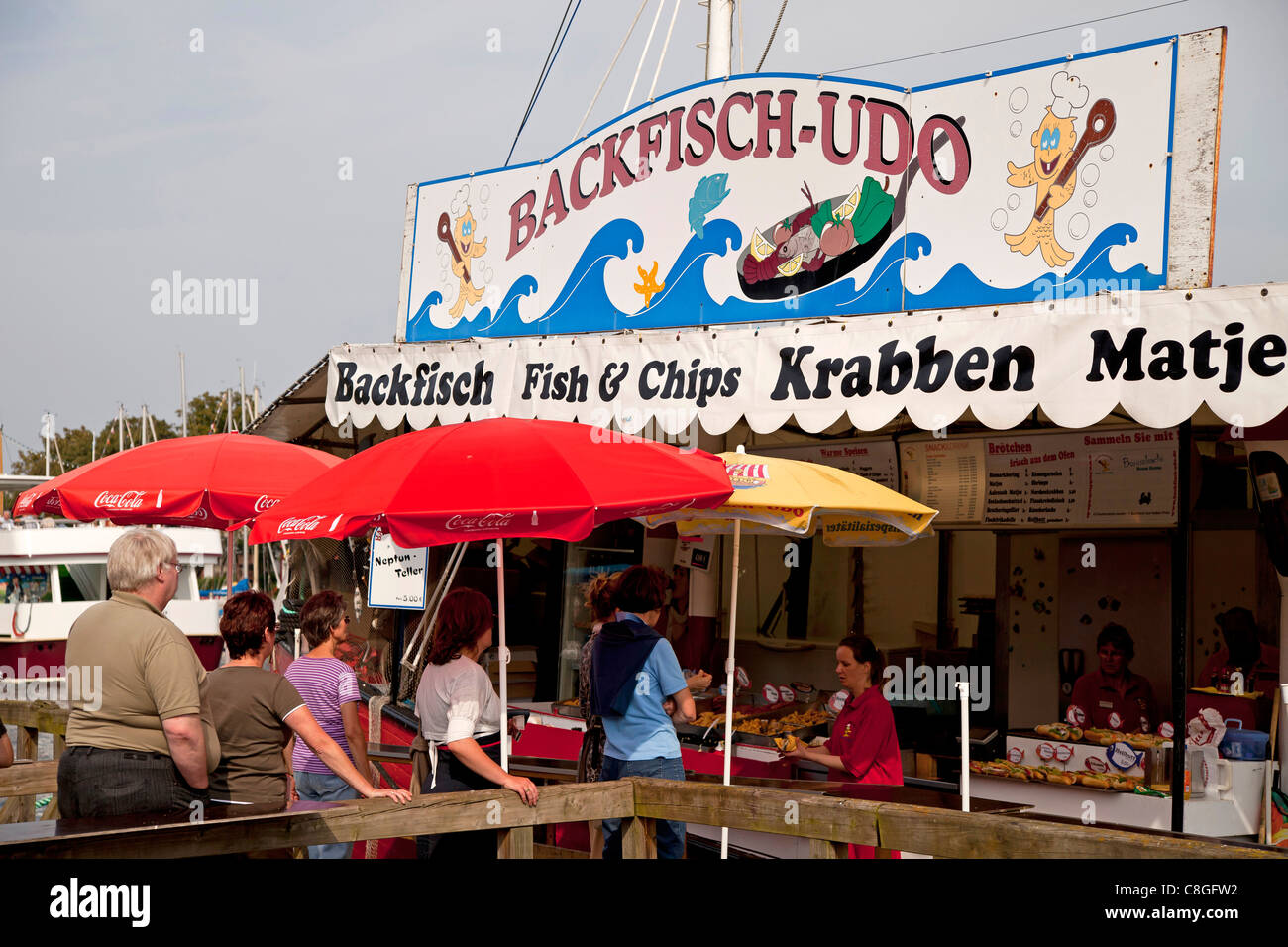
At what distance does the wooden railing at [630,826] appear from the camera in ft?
12.2

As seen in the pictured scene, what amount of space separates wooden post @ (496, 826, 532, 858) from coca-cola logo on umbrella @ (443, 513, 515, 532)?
123 centimetres

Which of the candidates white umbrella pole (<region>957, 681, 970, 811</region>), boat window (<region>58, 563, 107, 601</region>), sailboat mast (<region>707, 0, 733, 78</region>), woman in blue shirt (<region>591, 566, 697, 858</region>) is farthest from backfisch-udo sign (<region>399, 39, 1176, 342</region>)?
boat window (<region>58, 563, 107, 601</region>)

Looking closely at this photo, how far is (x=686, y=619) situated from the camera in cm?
1063

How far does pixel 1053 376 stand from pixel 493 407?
4.34 m

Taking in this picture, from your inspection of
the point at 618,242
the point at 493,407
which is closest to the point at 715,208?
the point at 618,242

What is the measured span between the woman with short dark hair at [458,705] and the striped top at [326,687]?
36cm

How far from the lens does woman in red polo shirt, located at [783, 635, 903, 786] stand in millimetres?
6113

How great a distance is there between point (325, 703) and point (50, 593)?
1766 centimetres

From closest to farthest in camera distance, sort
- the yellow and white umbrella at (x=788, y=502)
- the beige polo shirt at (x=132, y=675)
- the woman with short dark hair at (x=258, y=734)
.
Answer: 1. the beige polo shirt at (x=132, y=675)
2. the woman with short dark hair at (x=258, y=734)
3. the yellow and white umbrella at (x=788, y=502)

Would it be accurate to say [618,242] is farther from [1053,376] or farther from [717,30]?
[1053,376]

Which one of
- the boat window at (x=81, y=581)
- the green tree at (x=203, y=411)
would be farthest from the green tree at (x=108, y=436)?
the boat window at (x=81, y=581)

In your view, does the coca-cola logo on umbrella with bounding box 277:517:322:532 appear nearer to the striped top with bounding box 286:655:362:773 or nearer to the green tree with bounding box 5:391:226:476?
the striped top with bounding box 286:655:362:773

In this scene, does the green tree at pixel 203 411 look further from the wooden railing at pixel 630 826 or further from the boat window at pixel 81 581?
the wooden railing at pixel 630 826

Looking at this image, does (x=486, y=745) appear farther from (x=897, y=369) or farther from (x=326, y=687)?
(x=897, y=369)
